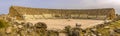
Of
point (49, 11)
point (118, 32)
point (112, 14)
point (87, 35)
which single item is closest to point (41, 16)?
point (49, 11)

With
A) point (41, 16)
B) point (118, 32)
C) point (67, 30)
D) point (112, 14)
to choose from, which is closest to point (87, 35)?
point (67, 30)

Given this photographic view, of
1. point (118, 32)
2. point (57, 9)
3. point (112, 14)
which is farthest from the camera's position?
point (57, 9)

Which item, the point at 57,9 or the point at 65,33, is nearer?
the point at 65,33

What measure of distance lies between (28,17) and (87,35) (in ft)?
167

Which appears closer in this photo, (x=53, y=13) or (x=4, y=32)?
(x=4, y=32)

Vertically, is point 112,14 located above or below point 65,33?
below

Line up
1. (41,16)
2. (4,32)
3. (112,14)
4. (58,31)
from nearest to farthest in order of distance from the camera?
1. (4,32)
2. (58,31)
3. (112,14)
4. (41,16)

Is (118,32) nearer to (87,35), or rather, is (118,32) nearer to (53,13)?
(87,35)

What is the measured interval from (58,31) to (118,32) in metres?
5.36

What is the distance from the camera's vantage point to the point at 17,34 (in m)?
20.0

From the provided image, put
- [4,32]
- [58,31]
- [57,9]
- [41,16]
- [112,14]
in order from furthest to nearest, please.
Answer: [57,9], [41,16], [112,14], [58,31], [4,32]

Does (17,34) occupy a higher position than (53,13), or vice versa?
(17,34)

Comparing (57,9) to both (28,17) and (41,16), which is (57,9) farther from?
(28,17)

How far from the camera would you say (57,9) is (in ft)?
265
